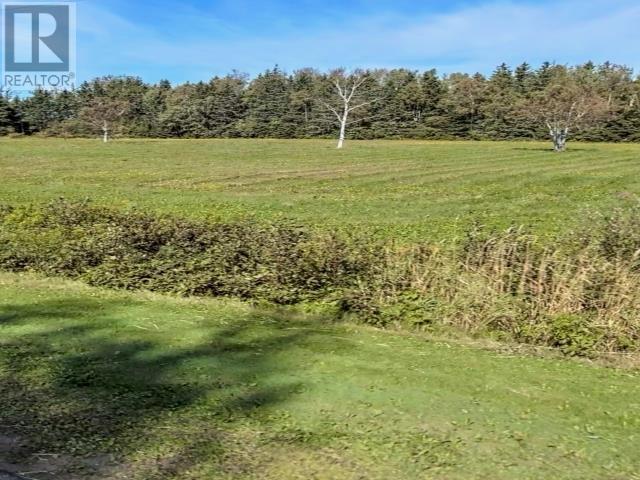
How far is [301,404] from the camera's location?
3.51m

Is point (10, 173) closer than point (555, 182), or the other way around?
point (555, 182)

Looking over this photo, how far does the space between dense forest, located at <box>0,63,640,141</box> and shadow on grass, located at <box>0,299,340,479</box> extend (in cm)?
6200

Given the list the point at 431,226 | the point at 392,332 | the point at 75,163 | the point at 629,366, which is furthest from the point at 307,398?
the point at 75,163

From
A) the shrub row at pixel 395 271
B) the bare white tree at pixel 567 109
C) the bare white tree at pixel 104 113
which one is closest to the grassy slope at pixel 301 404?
the shrub row at pixel 395 271

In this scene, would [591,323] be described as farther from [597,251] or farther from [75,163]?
A: [75,163]

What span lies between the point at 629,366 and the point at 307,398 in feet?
8.42

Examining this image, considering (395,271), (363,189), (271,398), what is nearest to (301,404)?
(271,398)

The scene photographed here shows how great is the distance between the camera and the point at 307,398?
3.60 metres

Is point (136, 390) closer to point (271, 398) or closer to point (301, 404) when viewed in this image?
point (271, 398)

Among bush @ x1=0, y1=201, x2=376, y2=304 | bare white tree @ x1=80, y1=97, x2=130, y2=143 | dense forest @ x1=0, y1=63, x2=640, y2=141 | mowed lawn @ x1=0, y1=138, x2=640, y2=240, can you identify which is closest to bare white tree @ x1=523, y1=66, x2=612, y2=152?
mowed lawn @ x1=0, y1=138, x2=640, y2=240

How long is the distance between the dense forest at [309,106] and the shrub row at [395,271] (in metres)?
59.3

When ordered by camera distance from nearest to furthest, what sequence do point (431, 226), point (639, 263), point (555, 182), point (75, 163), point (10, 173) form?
point (639, 263)
point (431, 226)
point (555, 182)
point (10, 173)
point (75, 163)

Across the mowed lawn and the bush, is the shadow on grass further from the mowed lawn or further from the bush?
the mowed lawn

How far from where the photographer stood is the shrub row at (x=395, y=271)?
5.56 metres
